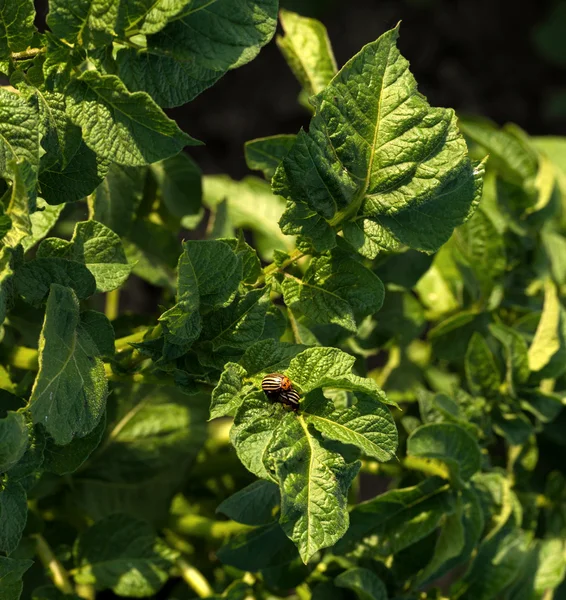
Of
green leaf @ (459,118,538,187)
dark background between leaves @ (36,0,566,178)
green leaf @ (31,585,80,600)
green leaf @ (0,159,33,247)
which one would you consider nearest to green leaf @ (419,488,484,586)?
green leaf @ (31,585,80,600)

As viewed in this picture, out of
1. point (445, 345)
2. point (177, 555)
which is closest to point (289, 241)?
point (445, 345)

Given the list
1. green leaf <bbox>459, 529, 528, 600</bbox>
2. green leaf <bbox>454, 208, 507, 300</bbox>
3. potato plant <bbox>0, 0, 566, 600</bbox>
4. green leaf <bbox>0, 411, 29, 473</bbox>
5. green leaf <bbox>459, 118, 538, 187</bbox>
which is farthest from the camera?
green leaf <bbox>459, 118, 538, 187</bbox>

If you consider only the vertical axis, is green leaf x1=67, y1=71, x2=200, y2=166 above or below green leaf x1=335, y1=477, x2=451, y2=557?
above

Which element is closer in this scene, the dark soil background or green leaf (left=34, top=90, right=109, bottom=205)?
green leaf (left=34, top=90, right=109, bottom=205)

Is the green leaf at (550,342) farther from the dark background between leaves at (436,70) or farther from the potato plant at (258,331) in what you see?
the dark background between leaves at (436,70)

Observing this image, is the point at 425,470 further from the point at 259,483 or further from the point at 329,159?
the point at 329,159

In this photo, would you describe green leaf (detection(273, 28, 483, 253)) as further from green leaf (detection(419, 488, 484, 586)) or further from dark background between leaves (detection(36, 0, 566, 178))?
dark background between leaves (detection(36, 0, 566, 178))

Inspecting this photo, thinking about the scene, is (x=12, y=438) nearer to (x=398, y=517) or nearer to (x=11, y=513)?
(x=11, y=513)
